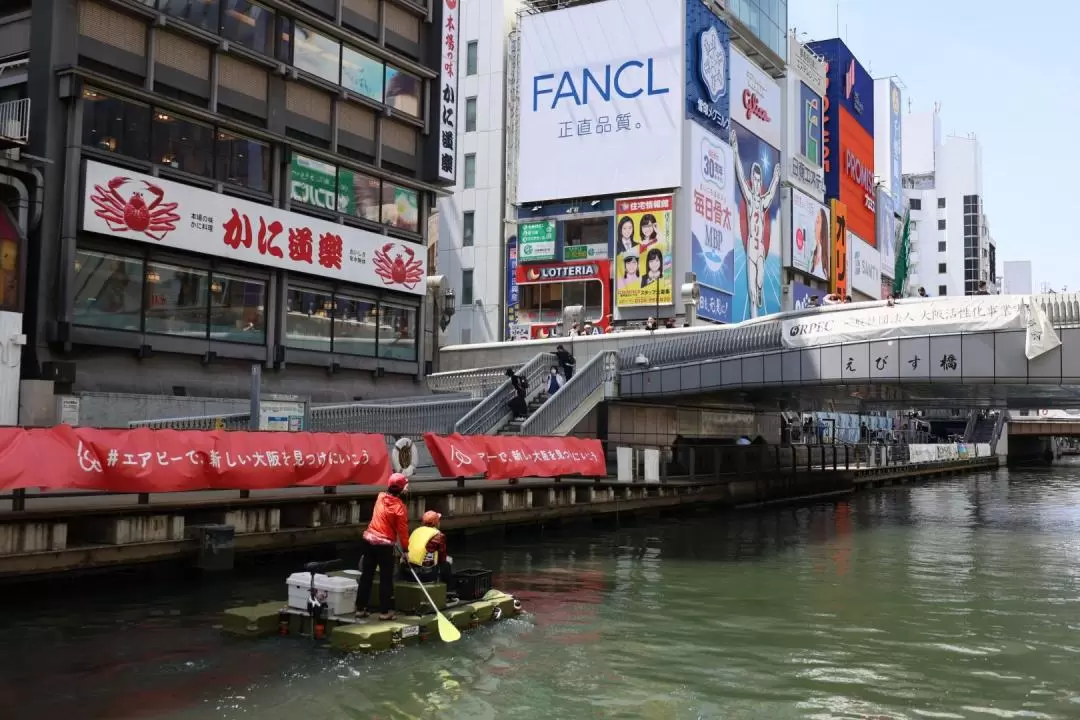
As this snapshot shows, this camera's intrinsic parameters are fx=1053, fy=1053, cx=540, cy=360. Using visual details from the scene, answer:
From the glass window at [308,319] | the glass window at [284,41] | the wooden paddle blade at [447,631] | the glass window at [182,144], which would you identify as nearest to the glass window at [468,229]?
the glass window at [308,319]

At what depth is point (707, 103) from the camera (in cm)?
7425

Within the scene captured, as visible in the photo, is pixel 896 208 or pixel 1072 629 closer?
pixel 1072 629

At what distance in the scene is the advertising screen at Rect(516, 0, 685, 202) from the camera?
72.1 metres

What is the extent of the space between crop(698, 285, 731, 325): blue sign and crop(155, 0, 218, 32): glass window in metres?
40.9

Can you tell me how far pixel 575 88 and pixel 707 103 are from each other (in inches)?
374

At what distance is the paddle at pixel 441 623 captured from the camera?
15.2 meters

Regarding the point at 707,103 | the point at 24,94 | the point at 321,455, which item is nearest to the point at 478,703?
the point at 321,455

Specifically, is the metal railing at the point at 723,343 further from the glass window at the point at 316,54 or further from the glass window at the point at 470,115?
the glass window at the point at 470,115

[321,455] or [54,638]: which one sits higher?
[321,455]

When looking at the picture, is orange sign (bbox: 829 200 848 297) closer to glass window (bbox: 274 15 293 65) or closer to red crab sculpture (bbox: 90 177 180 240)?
glass window (bbox: 274 15 293 65)

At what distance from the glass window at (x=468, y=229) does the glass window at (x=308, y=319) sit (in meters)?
35.9

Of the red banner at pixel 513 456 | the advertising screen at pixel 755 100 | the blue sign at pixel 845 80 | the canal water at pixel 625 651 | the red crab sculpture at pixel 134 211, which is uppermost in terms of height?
the blue sign at pixel 845 80

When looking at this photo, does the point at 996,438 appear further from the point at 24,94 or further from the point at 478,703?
the point at 478,703

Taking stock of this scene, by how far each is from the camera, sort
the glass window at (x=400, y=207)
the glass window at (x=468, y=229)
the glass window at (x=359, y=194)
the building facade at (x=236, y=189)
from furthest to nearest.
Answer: the glass window at (x=468, y=229) < the glass window at (x=400, y=207) < the glass window at (x=359, y=194) < the building facade at (x=236, y=189)
